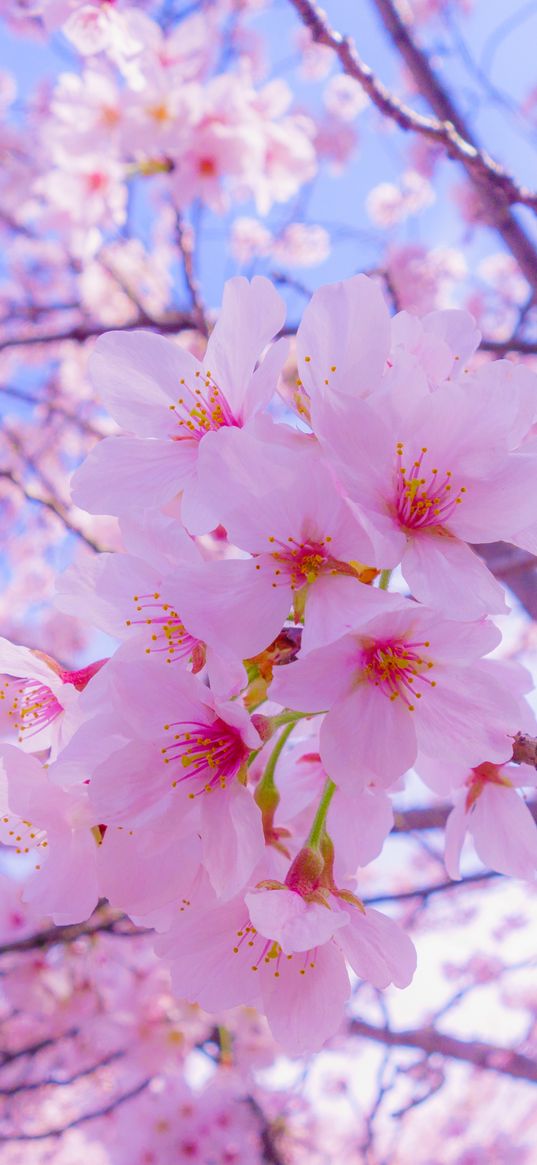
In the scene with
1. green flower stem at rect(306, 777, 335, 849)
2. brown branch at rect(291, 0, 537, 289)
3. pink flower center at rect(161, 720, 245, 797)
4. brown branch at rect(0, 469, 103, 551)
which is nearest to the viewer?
pink flower center at rect(161, 720, 245, 797)

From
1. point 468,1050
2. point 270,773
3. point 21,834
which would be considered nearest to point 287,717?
point 270,773

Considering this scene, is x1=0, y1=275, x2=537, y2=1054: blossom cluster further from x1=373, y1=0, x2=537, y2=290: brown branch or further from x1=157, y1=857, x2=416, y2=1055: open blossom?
x1=373, y1=0, x2=537, y2=290: brown branch

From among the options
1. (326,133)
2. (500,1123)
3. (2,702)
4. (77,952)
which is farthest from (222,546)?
(500,1123)

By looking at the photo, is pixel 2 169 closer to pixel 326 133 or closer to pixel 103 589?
pixel 326 133

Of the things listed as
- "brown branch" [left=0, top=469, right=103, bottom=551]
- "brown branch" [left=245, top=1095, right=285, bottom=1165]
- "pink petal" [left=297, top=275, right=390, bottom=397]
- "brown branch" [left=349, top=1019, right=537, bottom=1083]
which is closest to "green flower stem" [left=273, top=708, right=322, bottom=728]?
"pink petal" [left=297, top=275, right=390, bottom=397]

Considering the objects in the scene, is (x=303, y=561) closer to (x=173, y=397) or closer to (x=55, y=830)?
(x=173, y=397)

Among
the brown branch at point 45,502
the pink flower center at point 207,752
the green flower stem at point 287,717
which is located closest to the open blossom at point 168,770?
the pink flower center at point 207,752
